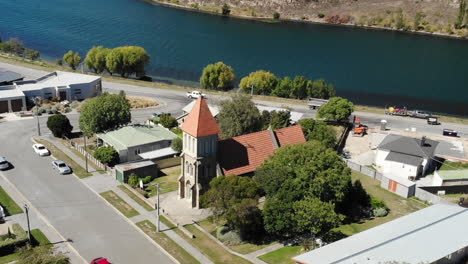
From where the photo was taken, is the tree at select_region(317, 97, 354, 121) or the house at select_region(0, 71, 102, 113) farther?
the house at select_region(0, 71, 102, 113)

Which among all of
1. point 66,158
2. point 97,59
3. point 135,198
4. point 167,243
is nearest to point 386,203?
point 167,243

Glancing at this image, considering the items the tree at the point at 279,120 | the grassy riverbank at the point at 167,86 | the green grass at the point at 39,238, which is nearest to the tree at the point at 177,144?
the tree at the point at 279,120

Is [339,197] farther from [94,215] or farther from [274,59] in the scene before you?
[274,59]

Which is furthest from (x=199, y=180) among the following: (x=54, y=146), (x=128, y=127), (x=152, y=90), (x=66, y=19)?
(x=66, y=19)

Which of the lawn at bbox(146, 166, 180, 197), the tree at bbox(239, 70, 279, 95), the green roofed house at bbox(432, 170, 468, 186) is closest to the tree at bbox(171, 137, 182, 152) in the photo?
the lawn at bbox(146, 166, 180, 197)

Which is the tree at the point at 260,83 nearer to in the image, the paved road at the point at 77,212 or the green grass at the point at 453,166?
the green grass at the point at 453,166

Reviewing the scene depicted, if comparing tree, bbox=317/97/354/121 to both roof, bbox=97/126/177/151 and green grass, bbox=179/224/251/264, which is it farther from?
green grass, bbox=179/224/251/264
